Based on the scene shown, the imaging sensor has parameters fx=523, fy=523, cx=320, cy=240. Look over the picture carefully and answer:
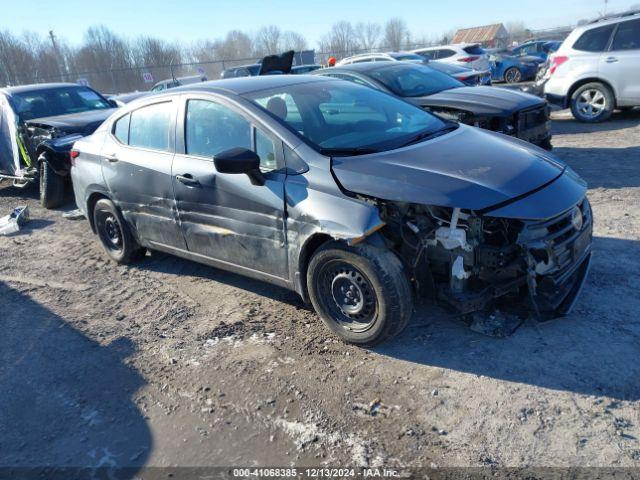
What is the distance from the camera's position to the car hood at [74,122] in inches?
314

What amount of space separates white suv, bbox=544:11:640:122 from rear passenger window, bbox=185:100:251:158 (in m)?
8.54

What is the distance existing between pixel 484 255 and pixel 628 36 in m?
8.82

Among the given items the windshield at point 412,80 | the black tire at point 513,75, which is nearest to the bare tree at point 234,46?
the black tire at point 513,75

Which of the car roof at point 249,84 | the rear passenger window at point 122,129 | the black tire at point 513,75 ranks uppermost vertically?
the car roof at point 249,84

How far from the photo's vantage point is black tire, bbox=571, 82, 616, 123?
33.0ft

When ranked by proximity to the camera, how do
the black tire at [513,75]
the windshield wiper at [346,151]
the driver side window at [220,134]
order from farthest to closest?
the black tire at [513,75] → the driver side window at [220,134] → the windshield wiper at [346,151]

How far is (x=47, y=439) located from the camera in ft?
10.00

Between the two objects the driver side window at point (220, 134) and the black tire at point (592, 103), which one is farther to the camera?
the black tire at point (592, 103)

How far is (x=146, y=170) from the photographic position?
463 centimetres

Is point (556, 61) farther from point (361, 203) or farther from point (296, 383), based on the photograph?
point (296, 383)

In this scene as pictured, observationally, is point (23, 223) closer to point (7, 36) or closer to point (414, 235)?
point (414, 235)

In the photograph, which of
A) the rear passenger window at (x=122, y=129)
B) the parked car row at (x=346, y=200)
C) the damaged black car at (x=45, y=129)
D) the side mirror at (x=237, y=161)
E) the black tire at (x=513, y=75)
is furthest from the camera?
the black tire at (x=513, y=75)

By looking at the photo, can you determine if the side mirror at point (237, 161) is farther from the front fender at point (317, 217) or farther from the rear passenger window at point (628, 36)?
the rear passenger window at point (628, 36)

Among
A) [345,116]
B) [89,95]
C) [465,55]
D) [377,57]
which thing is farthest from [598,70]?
[465,55]
